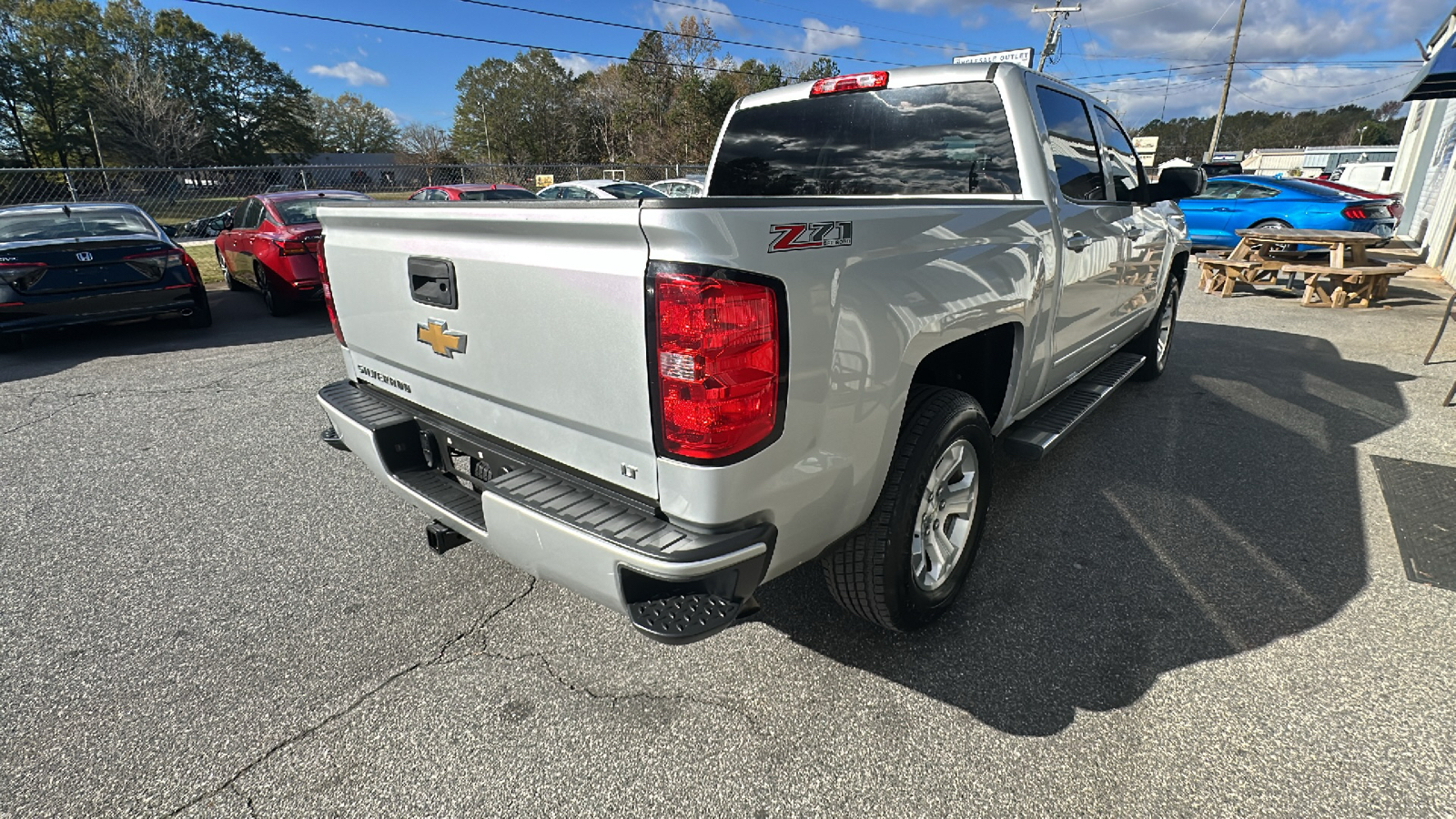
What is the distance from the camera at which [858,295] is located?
1901 mm

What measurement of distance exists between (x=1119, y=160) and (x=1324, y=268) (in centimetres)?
720

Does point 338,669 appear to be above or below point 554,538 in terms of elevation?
below

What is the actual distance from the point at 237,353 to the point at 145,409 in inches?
76.1

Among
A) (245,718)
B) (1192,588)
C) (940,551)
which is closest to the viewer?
(245,718)

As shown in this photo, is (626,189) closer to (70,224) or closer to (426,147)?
(70,224)

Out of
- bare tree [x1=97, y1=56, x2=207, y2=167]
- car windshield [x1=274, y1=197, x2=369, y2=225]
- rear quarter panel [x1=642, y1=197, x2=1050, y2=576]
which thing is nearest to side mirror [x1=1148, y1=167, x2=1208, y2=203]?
rear quarter panel [x1=642, y1=197, x2=1050, y2=576]

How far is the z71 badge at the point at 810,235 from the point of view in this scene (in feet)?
5.50

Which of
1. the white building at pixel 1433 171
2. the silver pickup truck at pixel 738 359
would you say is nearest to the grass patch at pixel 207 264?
the silver pickup truck at pixel 738 359

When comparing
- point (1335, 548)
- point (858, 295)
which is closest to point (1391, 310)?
point (1335, 548)

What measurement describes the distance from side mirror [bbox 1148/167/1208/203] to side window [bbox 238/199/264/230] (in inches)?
389

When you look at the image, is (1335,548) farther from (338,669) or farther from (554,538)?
(338,669)

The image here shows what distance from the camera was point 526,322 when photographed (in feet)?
6.43

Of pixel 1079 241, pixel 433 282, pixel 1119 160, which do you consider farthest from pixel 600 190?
pixel 433 282

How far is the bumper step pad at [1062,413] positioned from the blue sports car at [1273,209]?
8.22 metres
